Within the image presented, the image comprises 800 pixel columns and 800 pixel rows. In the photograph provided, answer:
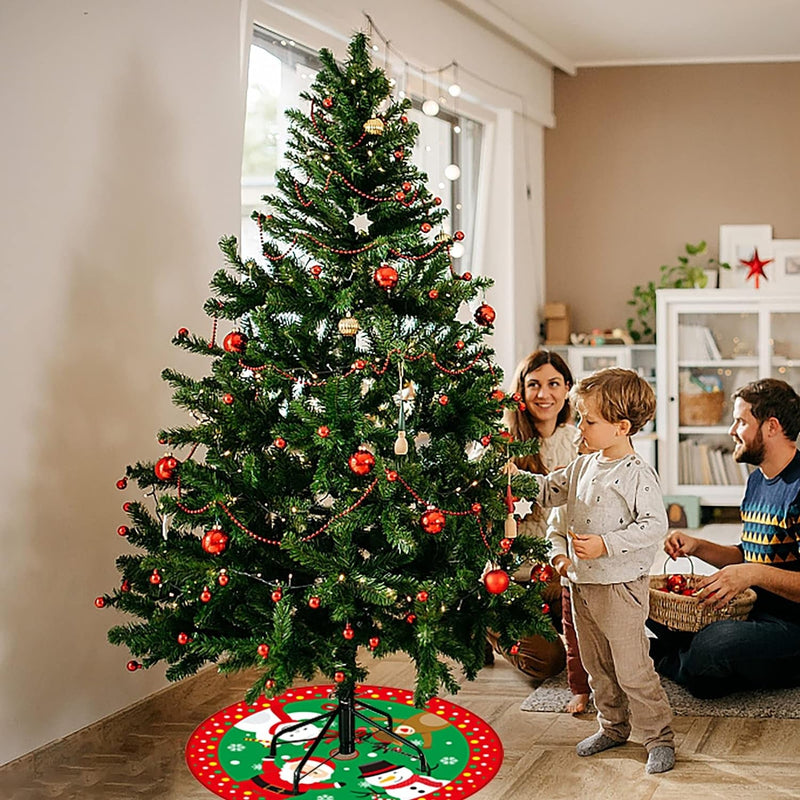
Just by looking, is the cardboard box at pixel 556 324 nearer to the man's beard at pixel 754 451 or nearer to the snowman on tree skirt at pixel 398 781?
the man's beard at pixel 754 451

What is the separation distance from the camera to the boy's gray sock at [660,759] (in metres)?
2.63

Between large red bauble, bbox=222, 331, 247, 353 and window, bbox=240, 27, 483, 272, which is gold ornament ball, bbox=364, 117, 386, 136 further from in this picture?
window, bbox=240, 27, 483, 272

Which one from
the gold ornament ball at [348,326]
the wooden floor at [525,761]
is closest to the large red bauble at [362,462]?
the gold ornament ball at [348,326]

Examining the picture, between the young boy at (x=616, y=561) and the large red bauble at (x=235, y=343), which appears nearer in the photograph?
the large red bauble at (x=235, y=343)

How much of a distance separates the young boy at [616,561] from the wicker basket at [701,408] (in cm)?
326

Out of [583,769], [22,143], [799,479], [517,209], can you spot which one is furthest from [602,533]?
[517,209]

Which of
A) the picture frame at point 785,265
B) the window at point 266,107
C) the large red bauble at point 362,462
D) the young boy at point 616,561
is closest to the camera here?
the large red bauble at point 362,462

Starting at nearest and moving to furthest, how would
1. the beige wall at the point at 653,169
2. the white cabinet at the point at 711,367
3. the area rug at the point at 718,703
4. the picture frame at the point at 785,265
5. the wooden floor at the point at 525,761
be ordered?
the wooden floor at the point at 525,761 → the area rug at the point at 718,703 → the white cabinet at the point at 711,367 → the picture frame at the point at 785,265 → the beige wall at the point at 653,169

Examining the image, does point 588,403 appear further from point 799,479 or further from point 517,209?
point 517,209

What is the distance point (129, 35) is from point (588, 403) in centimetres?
159

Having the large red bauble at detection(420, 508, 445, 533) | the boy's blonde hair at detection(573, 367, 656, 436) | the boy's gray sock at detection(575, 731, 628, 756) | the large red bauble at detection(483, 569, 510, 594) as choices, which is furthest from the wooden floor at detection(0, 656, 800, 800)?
the boy's blonde hair at detection(573, 367, 656, 436)

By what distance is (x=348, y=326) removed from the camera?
2.35 metres

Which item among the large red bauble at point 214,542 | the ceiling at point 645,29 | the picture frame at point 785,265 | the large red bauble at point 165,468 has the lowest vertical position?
the large red bauble at point 214,542

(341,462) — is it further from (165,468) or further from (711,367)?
(711,367)
